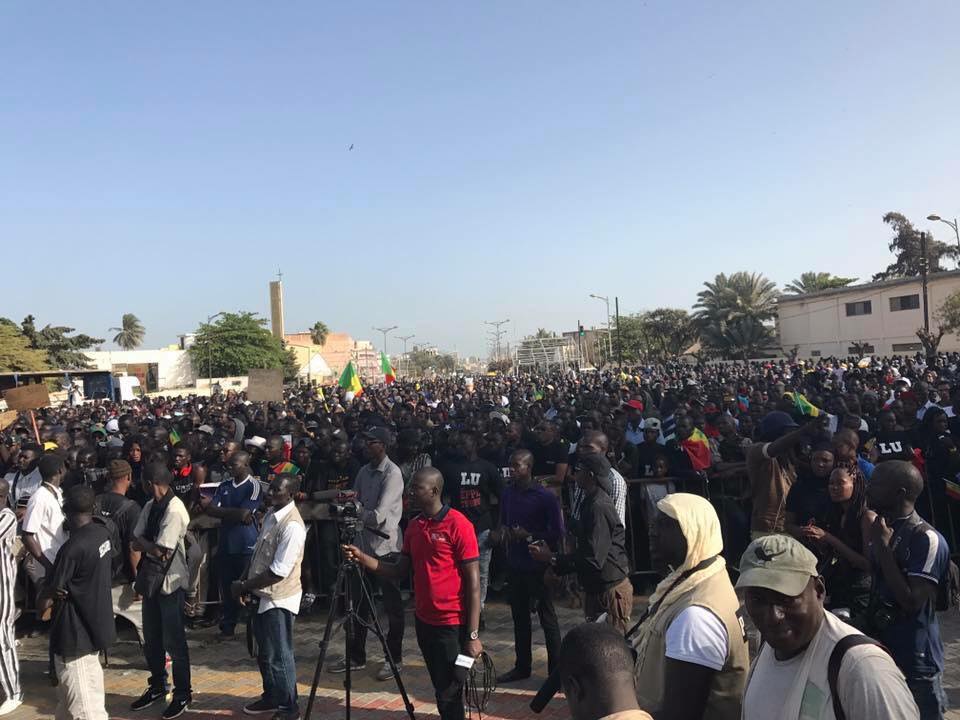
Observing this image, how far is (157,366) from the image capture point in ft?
222

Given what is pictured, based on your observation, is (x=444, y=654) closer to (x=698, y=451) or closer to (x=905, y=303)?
(x=698, y=451)

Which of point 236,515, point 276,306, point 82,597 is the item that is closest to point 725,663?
point 82,597

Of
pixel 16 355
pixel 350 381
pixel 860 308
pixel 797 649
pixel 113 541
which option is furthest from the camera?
pixel 860 308

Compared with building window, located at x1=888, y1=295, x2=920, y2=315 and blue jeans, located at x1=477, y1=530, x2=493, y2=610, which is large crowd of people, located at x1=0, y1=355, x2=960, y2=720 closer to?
blue jeans, located at x1=477, y1=530, x2=493, y2=610

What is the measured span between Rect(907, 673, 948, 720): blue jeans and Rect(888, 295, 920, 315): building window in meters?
45.3

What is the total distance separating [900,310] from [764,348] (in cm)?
911

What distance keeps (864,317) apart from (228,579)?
155 ft

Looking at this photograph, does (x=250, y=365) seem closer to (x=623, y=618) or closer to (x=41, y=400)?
(x=41, y=400)

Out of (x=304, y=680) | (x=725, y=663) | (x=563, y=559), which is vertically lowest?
(x=304, y=680)

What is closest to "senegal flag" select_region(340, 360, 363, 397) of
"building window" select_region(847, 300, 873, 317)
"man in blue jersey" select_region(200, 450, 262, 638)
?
"man in blue jersey" select_region(200, 450, 262, 638)

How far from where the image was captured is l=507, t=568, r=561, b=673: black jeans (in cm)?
527

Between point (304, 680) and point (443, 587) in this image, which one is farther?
point (304, 680)

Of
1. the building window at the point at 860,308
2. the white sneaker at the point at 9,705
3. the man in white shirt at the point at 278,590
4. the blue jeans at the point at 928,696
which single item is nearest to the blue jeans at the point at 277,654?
the man in white shirt at the point at 278,590

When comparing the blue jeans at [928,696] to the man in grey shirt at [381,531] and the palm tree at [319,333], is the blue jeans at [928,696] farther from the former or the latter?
the palm tree at [319,333]
